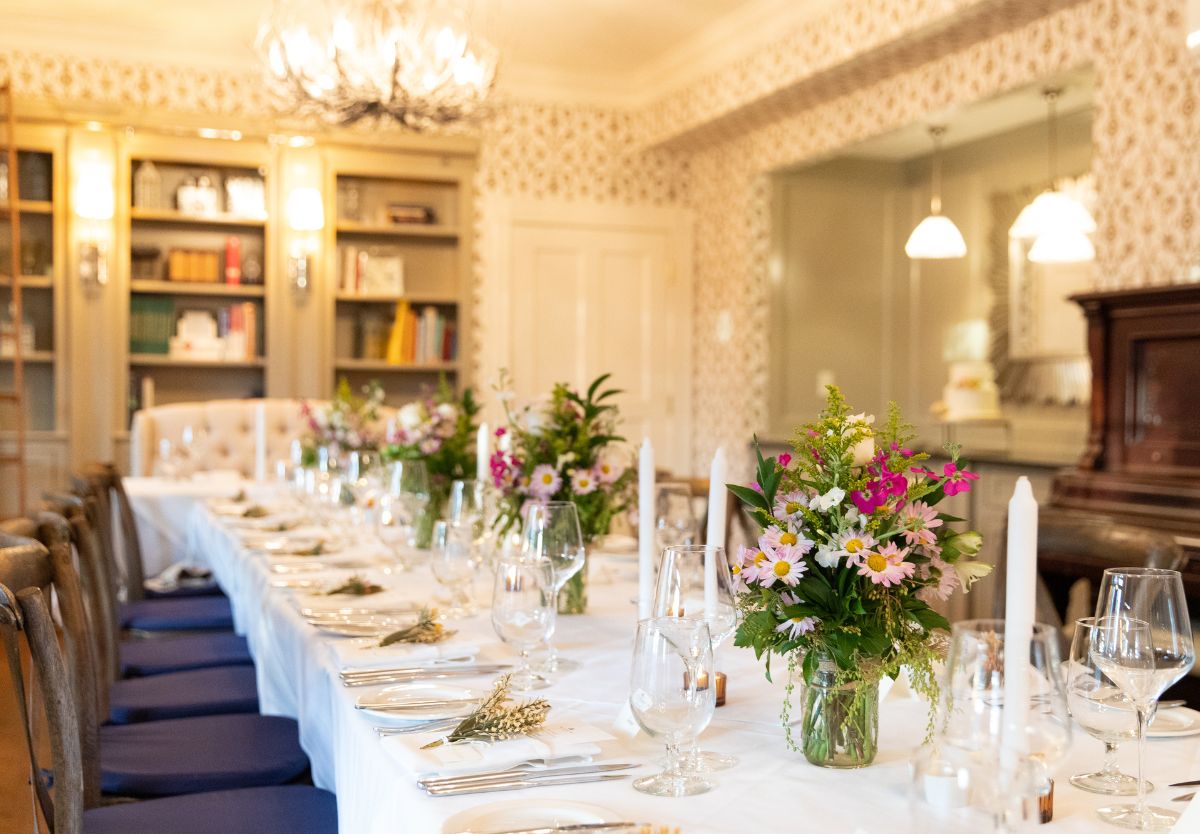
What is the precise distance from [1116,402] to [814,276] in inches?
141

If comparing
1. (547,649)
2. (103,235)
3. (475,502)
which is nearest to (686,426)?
(103,235)

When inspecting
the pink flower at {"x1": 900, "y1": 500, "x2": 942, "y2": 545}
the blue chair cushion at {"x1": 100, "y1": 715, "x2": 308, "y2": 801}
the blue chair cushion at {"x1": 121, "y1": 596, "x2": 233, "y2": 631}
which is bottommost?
the blue chair cushion at {"x1": 121, "y1": 596, "x2": 233, "y2": 631}

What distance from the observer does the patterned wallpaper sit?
4.11 metres

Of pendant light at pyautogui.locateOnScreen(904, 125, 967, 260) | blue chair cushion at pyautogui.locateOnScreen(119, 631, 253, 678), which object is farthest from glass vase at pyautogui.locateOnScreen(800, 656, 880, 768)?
pendant light at pyautogui.locateOnScreen(904, 125, 967, 260)

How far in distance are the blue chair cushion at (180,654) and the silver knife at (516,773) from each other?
1975 mm

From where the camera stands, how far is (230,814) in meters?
1.76

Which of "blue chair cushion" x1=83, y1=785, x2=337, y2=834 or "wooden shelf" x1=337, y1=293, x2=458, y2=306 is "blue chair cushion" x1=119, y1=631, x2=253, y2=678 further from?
"wooden shelf" x1=337, y1=293, x2=458, y2=306

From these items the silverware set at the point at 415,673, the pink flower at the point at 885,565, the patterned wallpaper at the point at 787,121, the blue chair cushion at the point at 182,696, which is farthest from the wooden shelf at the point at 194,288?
the pink flower at the point at 885,565

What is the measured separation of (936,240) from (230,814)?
15.2 ft

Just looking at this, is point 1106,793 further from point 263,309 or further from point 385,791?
point 263,309

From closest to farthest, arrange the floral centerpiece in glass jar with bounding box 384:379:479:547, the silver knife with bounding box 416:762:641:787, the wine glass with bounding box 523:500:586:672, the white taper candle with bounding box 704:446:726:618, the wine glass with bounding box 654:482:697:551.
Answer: the silver knife with bounding box 416:762:641:787 → the white taper candle with bounding box 704:446:726:618 → the wine glass with bounding box 523:500:586:672 → the wine glass with bounding box 654:482:697:551 → the floral centerpiece in glass jar with bounding box 384:379:479:547

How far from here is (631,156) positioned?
7391 millimetres

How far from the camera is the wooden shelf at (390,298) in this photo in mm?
6801

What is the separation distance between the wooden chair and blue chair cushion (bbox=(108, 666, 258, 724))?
400 millimetres
